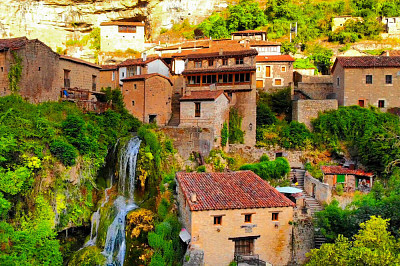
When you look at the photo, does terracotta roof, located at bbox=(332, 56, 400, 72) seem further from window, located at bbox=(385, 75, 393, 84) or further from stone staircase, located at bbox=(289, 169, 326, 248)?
stone staircase, located at bbox=(289, 169, 326, 248)

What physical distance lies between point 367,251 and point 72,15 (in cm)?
5664

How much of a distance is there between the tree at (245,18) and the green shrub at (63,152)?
3615 cm

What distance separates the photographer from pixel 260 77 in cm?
4131

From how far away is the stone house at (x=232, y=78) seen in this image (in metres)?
33.8

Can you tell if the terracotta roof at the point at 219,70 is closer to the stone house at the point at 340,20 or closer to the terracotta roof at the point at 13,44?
the terracotta roof at the point at 13,44

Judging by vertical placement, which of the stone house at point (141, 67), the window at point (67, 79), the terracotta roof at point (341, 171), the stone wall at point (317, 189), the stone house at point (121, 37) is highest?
the stone house at point (121, 37)

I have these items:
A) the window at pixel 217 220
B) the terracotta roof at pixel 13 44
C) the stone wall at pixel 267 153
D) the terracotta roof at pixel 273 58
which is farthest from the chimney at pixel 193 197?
the terracotta roof at pixel 273 58

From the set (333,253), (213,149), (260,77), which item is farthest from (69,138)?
(260,77)

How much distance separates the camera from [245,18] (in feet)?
184

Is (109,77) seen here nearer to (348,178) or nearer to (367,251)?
(348,178)

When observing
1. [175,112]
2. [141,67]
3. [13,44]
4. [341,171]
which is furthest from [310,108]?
[13,44]

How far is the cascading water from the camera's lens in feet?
75.5

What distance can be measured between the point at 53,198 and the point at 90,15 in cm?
4153

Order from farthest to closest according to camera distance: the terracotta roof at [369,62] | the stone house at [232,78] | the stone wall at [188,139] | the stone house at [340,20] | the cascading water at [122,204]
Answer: the stone house at [340,20], the terracotta roof at [369,62], the stone house at [232,78], the stone wall at [188,139], the cascading water at [122,204]
